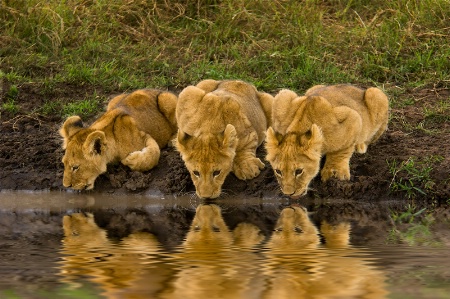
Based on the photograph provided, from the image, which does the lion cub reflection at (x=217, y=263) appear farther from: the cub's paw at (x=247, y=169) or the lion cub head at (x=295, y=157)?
the cub's paw at (x=247, y=169)

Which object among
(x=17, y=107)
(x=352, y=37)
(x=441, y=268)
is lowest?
(x=441, y=268)

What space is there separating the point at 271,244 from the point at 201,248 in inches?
19.5

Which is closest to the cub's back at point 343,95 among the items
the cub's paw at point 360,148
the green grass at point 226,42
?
the cub's paw at point 360,148

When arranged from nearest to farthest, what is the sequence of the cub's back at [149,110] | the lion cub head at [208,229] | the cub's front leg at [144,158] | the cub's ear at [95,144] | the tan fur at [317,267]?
the tan fur at [317,267]
the lion cub head at [208,229]
the cub's ear at [95,144]
the cub's front leg at [144,158]
the cub's back at [149,110]

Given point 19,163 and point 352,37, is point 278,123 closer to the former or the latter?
point 19,163

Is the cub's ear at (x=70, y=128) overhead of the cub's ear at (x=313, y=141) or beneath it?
overhead

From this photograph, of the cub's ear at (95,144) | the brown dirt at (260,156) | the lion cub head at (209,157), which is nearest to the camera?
the lion cub head at (209,157)

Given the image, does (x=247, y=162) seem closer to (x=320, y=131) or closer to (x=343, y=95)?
(x=320, y=131)

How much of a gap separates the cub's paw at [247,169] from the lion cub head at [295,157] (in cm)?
56

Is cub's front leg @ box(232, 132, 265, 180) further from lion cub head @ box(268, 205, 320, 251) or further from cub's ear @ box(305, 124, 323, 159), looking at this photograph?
cub's ear @ box(305, 124, 323, 159)

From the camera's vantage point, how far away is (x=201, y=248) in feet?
24.7

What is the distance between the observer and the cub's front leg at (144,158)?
34.2 feet

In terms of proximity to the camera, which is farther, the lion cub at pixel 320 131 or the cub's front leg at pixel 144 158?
the cub's front leg at pixel 144 158

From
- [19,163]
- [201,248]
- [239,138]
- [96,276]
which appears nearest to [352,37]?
[239,138]
